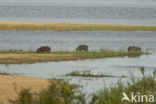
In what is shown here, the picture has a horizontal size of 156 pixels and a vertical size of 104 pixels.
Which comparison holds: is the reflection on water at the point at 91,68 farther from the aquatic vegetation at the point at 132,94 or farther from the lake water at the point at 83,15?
the lake water at the point at 83,15

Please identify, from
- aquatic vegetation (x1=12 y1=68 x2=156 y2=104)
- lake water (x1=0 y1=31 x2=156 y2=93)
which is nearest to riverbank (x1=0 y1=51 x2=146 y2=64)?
lake water (x1=0 y1=31 x2=156 y2=93)

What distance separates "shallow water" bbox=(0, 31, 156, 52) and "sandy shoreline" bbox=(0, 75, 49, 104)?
16938mm

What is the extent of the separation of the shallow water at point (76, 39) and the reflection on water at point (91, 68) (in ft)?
27.3

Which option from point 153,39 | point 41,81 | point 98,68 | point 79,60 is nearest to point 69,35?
point 153,39

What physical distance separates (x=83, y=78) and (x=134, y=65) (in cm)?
482

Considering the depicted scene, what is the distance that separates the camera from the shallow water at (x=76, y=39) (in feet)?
131

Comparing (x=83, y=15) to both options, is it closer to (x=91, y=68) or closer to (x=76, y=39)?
(x=76, y=39)

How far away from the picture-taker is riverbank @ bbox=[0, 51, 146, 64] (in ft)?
94.0

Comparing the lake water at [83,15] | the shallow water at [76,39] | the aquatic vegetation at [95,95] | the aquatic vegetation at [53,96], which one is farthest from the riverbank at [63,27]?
the aquatic vegetation at [53,96]

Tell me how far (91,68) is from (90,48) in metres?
12.2

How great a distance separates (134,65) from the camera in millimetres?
27547

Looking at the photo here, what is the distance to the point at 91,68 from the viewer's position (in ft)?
85.8

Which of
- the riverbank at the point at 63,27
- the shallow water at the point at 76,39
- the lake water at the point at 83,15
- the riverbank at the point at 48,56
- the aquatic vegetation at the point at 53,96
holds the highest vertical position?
the lake water at the point at 83,15

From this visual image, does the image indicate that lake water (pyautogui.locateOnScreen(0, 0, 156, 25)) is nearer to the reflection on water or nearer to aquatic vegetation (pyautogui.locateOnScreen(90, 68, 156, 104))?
the reflection on water
